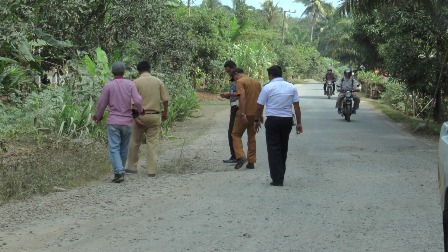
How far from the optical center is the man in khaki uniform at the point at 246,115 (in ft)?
35.6

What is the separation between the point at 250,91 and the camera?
10930 mm

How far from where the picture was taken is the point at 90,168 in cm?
1033

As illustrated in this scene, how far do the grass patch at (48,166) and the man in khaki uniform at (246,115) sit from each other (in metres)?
2.24

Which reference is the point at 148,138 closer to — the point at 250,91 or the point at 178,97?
the point at 250,91

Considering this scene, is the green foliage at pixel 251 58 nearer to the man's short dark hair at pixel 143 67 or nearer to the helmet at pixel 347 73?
the helmet at pixel 347 73

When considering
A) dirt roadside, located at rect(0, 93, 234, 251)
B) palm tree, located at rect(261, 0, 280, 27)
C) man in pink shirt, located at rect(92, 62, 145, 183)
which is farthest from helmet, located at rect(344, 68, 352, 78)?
palm tree, located at rect(261, 0, 280, 27)

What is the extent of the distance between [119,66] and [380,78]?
34718mm

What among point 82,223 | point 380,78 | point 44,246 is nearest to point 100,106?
point 82,223

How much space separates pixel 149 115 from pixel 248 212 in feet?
10.8

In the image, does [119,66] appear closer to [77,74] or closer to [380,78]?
[77,74]

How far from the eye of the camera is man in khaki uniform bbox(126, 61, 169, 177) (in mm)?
10289

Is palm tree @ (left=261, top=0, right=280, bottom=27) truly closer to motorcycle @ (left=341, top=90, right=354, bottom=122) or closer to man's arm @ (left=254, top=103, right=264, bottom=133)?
motorcycle @ (left=341, top=90, right=354, bottom=122)

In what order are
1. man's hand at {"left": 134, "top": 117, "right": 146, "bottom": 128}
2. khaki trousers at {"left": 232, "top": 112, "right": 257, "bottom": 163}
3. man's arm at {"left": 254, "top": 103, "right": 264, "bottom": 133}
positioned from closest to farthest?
man's arm at {"left": 254, "top": 103, "right": 264, "bottom": 133}, man's hand at {"left": 134, "top": 117, "right": 146, "bottom": 128}, khaki trousers at {"left": 232, "top": 112, "right": 257, "bottom": 163}

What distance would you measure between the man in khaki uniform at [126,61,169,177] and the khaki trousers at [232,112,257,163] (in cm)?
138
